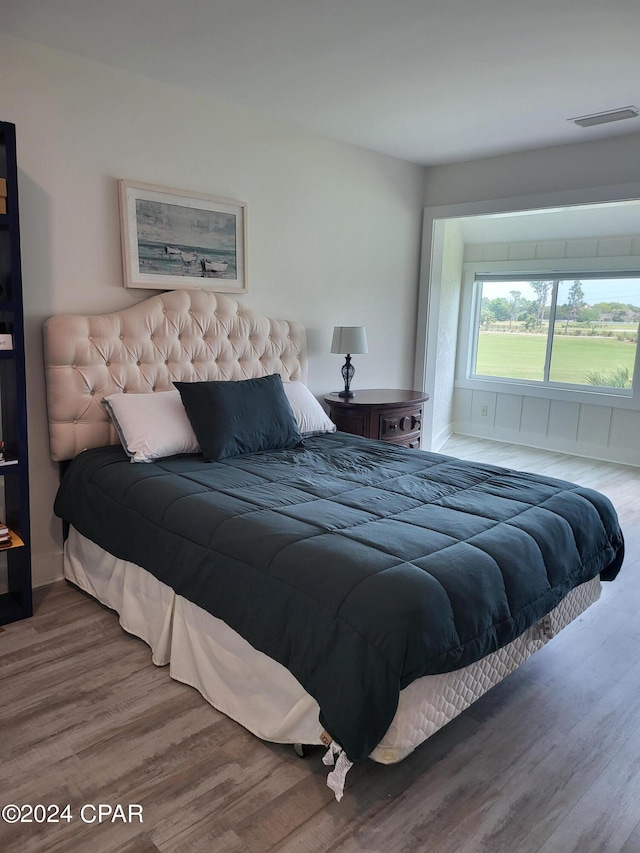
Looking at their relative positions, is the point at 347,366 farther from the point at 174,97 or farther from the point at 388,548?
the point at 388,548

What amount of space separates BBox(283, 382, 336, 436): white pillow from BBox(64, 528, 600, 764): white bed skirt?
51.3 inches

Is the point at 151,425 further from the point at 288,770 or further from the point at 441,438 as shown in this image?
the point at 441,438

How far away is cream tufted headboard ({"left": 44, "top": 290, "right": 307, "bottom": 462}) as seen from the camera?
290 cm

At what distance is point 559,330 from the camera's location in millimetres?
6297

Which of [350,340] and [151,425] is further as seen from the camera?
[350,340]

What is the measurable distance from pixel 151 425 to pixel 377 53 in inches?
77.1

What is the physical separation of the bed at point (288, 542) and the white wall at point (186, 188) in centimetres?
20

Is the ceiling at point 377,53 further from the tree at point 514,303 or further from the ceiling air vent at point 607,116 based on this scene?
the tree at point 514,303

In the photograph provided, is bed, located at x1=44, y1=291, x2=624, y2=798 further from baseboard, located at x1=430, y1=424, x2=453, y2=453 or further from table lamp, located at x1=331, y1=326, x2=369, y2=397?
baseboard, located at x1=430, y1=424, x2=453, y2=453

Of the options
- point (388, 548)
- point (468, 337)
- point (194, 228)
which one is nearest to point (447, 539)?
point (388, 548)

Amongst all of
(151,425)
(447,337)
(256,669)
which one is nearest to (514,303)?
(447,337)

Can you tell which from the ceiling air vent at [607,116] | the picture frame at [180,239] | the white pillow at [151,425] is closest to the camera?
the white pillow at [151,425]

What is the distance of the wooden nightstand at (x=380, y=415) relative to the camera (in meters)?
3.97

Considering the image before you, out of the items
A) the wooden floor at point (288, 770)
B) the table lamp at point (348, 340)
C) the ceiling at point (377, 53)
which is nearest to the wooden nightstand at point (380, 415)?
the table lamp at point (348, 340)
